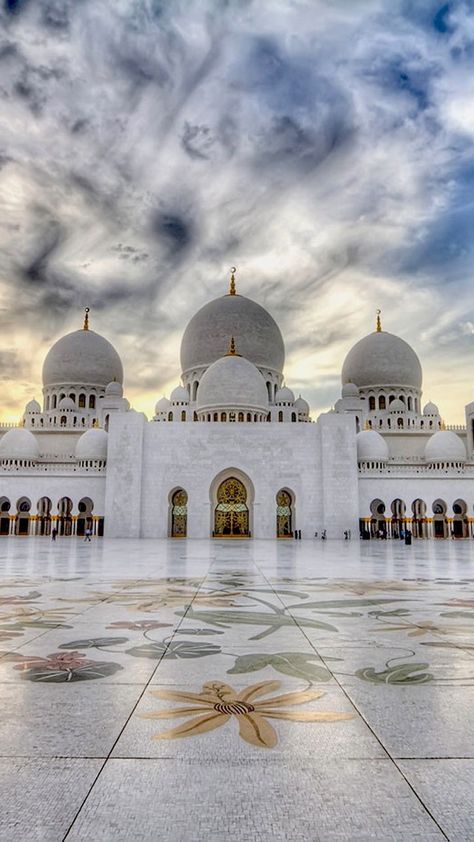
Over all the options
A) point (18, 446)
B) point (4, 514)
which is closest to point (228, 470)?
point (4, 514)

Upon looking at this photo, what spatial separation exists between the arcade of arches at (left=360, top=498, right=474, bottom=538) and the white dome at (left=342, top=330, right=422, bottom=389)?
35.1 ft

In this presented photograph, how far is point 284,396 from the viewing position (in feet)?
123

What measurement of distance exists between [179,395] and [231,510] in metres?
11.5

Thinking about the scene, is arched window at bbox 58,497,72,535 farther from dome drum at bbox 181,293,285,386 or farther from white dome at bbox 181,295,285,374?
white dome at bbox 181,295,285,374

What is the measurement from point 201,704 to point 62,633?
199 centimetres

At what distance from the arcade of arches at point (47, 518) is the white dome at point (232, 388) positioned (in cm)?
797

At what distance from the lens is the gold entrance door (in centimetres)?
2836

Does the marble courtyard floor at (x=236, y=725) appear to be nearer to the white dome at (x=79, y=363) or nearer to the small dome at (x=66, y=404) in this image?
the small dome at (x=66, y=404)

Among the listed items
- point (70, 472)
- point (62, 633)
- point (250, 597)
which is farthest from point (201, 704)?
point (70, 472)

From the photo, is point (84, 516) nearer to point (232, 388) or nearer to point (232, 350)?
point (232, 388)

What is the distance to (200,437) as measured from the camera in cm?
2833

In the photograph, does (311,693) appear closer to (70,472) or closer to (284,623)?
(284,623)

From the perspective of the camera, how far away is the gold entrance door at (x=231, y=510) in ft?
93.0

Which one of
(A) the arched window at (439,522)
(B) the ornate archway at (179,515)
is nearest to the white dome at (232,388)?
(B) the ornate archway at (179,515)
